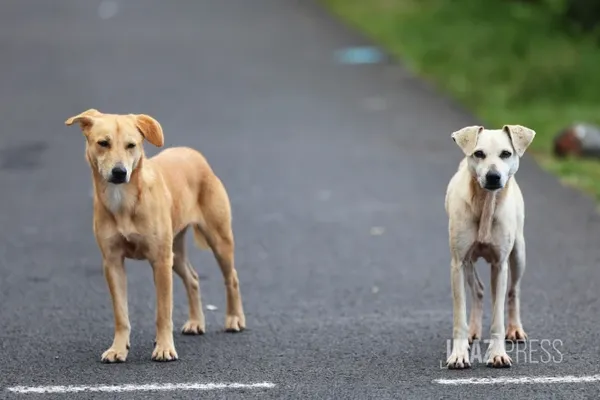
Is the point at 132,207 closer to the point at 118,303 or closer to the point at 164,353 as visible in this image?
the point at 118,303

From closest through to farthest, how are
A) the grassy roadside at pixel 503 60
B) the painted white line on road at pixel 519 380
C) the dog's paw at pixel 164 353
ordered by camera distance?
1. the painted white line on road at pixel 519 380
2. the dog's paw at pixel 164 353
3. the grassy roadside at pixel 503 60

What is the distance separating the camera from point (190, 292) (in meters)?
9.27

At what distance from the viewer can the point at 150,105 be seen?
63.3 ft

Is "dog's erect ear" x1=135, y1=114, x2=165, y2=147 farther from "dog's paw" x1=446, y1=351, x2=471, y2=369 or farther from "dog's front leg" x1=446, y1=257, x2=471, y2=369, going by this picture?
"dog's paw" x1=446, y1=351, x2=471, y2=369

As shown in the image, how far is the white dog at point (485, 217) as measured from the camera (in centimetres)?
800

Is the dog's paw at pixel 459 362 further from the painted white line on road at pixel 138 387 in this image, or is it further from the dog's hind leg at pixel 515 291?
the painted white line on road at pixel 138 387

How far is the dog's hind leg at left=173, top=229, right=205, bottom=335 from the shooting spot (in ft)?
30.3

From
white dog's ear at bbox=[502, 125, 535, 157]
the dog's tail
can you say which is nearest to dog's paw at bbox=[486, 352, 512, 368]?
white dog's ear at bbox=[502, 125, 535, 157]

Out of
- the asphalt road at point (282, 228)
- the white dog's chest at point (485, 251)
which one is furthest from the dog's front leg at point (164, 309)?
the white dog's chest at point (485, 251)

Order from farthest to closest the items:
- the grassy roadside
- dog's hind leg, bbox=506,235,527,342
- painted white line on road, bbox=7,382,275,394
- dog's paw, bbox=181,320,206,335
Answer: the grassy roadside → dog's paw, bbox=181,320,206,335 → dog's hind leg, bbox=506,235,527,342 → painted white line on road, bbox=7,382,275,394

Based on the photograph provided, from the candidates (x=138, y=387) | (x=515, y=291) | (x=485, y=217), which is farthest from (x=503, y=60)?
(x=138, y=387)

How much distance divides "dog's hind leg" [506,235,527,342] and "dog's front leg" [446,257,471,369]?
56cm

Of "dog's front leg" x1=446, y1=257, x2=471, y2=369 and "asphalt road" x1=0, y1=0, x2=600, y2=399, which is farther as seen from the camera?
"asphalt road" x1=0, y1=0, x2=600, y2=399

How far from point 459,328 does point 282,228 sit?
498 cm
